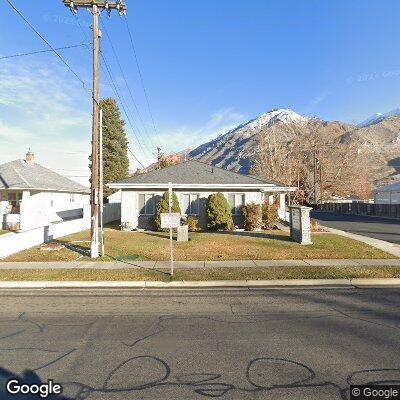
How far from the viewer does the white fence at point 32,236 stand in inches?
541

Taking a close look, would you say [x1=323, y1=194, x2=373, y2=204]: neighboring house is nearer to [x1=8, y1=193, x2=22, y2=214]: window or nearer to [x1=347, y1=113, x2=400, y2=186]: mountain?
[x1=347, y1=113, x2=400, y2=186]: mountain

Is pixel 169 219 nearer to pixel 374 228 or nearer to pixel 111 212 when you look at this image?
pixel 374 228

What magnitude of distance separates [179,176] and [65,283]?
1473 centimetres

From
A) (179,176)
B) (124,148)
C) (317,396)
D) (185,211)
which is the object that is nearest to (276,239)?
(185,211)

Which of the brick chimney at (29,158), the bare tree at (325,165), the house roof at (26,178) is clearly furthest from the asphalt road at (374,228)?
the brick chimney at (29,158)

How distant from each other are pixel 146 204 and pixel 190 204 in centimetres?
309

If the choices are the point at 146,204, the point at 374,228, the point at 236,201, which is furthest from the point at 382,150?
the point at 146,204

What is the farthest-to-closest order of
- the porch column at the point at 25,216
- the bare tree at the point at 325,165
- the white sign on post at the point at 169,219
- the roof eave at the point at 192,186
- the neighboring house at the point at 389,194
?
the bare tree at the point at 325,165 → the neighboring house at the point at 389,194 → the porch column at the point at 25,216 → the roof eave at the point at 192,186 → the white sign on post at the point at 169,219

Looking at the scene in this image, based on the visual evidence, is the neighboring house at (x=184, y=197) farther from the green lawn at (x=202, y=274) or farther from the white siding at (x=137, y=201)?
the green lawn at (x=202, y=274)

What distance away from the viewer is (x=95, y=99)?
13328mm

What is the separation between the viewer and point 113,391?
3975 mm

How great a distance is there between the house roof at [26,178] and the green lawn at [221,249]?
34.0ft

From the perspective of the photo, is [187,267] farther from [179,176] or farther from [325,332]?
[179,176]

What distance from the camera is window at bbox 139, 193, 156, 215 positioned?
22.5m
